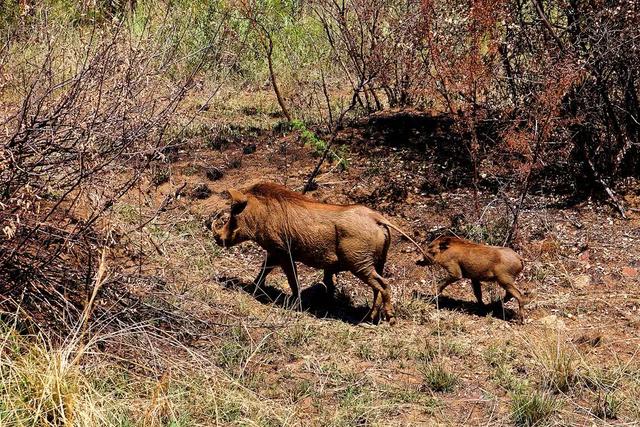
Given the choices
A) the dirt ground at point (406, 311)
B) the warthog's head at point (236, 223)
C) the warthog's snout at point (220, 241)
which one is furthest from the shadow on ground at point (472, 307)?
the warthog's snout at point (220, 241)

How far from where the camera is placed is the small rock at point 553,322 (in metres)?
7.25

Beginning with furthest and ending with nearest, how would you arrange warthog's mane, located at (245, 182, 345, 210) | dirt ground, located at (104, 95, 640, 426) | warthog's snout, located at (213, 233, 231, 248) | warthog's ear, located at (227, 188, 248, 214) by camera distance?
warthog's snout, located at (213, 233, 231, 248), warthog's ear, located at (227, 188, 248, 214), warthog's mane, located at (245, 182, 345, 210), dirt ground, located at (104, 95, 640, 426)

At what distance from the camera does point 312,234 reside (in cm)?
732

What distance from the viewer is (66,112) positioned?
5.90m

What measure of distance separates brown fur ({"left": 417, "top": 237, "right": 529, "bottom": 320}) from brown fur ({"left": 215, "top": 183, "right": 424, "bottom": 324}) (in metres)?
0.64

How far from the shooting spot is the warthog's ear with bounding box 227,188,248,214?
25.2 feet

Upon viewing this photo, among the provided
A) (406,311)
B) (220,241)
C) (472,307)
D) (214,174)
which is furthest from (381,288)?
(214,174)

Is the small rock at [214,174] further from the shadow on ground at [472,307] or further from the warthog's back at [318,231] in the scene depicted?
the shadow on ground at [472,307]

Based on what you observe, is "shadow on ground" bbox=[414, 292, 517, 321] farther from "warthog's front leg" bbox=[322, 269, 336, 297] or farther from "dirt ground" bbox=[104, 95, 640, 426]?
"warthog's front leg" bbox=[322, 269, 336, 297]

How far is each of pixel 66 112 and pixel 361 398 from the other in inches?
101

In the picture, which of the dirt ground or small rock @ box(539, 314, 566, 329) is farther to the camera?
small rock @ box(539, 314, 566, 329)

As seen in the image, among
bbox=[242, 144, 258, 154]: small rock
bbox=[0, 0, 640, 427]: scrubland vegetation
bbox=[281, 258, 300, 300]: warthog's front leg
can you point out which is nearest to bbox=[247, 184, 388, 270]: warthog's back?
bbox=[281, 258, 300, 300]: warthog's front leg

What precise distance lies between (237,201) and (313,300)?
103 centimetres

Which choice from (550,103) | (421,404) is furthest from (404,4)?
(421,404)
